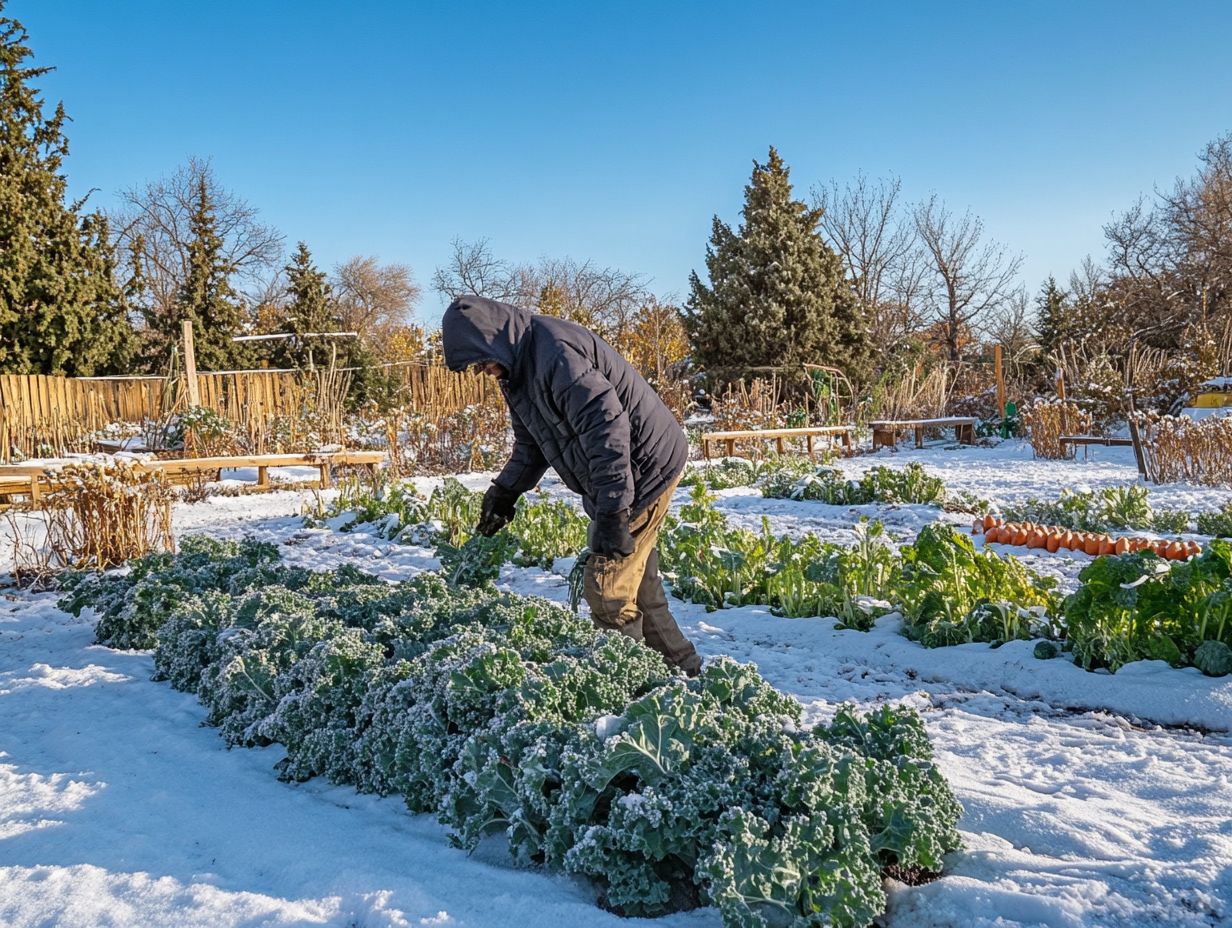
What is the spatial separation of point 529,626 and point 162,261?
36738 millimetres

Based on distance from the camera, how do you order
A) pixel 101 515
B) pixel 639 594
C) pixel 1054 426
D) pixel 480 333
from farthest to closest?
pixel 1054 426 → pixel 101 515 → pixel 639 594 → pixel 480 333

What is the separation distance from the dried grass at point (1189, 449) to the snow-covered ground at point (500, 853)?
674cm

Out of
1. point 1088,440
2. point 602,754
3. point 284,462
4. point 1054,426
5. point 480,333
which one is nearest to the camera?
point 602,754

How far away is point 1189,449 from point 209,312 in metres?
24.2

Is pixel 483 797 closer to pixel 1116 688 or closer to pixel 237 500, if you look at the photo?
pixel 1116 688

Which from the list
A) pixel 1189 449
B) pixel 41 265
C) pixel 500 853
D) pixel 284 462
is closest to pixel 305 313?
pixel 41 265

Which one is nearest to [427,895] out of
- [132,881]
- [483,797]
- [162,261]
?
[483,797]

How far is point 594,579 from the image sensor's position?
3.39 meters

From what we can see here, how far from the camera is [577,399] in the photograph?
3180mm

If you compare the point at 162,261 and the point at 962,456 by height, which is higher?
the point at 162,261

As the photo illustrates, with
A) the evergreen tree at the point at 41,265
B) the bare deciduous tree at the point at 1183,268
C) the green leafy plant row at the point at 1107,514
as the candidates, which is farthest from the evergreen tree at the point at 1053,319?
the evergreen tree at the point at 41,265

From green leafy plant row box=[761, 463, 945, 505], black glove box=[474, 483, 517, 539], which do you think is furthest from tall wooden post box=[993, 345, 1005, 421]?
black glove box=[474, 483, 517, 539]

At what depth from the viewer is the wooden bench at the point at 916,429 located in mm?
16105

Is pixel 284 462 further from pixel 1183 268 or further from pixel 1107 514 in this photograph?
pixel 1183 268
